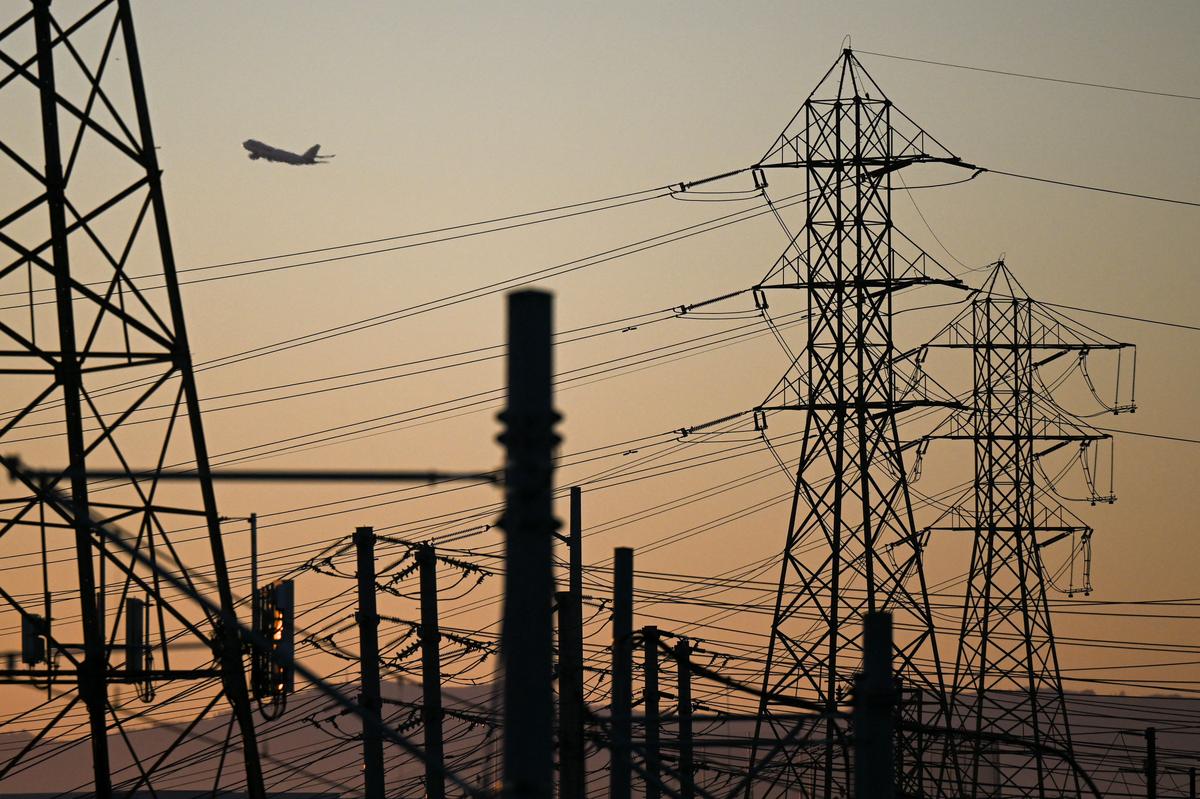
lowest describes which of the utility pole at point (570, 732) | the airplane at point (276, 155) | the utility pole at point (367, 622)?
the utility pole at point (570, 732)

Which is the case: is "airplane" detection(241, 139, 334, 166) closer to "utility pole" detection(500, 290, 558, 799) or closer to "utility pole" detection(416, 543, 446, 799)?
"utility pole" detection(416, 543, 446, 799)

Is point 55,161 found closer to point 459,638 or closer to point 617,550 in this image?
point 617,550

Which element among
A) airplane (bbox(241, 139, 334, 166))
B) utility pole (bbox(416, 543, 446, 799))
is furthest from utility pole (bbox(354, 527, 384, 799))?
airplane (bbox(241, 139, 334, 166))

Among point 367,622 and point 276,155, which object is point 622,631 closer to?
point 367,622

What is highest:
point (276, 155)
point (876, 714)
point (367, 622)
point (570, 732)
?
point (276, 155)

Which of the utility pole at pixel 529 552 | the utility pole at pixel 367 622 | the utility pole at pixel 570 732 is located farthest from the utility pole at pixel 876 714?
the utility pole at pixel 367 622

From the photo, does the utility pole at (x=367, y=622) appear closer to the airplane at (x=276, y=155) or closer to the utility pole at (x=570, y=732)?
the utility pole at (x=570, y=732)

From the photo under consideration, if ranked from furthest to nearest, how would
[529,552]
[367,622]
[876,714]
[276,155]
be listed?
1. [276,155]
2. [367,622]
3. [876,714]
4. [529,552]

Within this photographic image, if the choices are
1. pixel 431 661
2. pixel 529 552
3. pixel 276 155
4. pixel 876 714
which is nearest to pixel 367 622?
pixel 431 661
